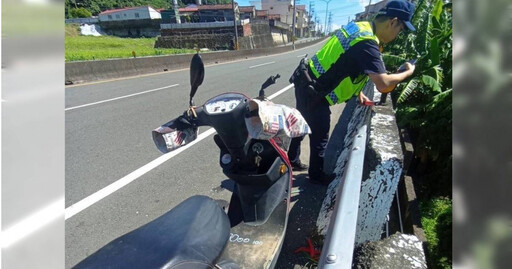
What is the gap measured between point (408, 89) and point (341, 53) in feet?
6.57

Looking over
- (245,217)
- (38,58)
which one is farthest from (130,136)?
(38,58)

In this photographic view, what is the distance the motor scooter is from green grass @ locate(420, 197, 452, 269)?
1.06 m

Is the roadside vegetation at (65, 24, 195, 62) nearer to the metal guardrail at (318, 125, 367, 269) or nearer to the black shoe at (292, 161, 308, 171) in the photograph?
the black shoe at (292, 161, 308, 171)

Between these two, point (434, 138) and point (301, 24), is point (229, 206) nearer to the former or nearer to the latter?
point (434, 138)

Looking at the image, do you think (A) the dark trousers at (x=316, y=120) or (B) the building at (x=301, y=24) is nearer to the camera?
(A) the dark trousers at (x=316, y=120)

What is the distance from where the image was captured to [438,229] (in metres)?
2.72

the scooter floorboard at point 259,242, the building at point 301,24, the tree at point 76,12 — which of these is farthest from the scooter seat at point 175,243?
the building at point 301,24

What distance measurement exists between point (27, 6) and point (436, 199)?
344 cm

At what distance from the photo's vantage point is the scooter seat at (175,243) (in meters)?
1.17

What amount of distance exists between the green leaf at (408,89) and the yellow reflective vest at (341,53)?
1.39 metres

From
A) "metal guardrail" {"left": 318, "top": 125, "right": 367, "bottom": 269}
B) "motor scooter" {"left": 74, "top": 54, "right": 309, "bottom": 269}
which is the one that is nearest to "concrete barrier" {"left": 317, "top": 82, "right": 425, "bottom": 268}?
"metal guardrail" {"left": 318, "top": 125, "right": 367, "bottom": 269}

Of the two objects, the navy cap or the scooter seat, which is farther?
the navy cap

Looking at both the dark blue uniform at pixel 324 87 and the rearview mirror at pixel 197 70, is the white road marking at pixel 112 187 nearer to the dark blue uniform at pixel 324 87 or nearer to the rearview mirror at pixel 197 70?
the dark blue uniform at pixel 324 87

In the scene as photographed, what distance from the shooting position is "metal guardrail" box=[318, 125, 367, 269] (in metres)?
0.81
